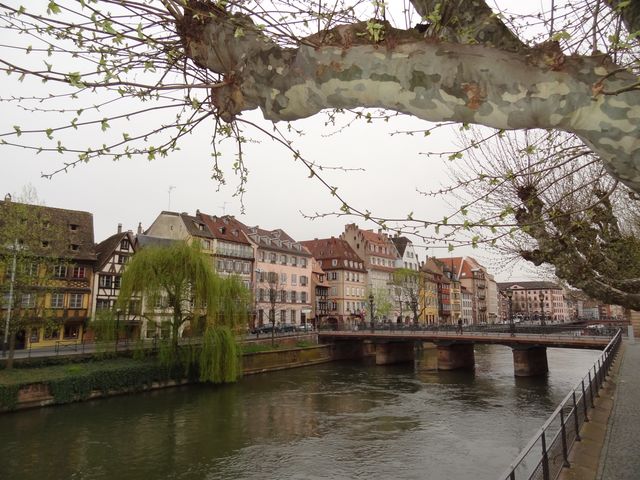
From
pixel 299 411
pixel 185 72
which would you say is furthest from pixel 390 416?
pixel 185 72

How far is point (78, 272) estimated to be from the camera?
38.8 m

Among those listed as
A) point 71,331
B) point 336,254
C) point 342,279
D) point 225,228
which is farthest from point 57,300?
point 336,254

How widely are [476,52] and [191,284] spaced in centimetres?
2997

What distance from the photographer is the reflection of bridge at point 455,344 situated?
3619 centimetres

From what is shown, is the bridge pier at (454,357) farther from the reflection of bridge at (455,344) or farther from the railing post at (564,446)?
the railing post at (564,446)

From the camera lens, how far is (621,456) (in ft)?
28.0

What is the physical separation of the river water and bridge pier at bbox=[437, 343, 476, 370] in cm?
998

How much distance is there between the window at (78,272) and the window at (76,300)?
1.41m

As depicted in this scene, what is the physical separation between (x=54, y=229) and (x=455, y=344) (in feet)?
100

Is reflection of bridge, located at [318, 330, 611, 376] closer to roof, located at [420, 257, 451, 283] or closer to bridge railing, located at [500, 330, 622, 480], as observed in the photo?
bridge railing, located at [500, 330, 622, 480]

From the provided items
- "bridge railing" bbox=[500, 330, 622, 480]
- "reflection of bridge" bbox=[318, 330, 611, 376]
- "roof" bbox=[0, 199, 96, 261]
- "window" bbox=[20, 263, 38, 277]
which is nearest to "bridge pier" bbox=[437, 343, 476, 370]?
"reflection of bridge" bbox=[318, 330, 611, 376]

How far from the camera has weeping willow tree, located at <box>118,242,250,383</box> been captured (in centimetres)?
2956

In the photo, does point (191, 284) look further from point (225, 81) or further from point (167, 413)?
point (225, 81)

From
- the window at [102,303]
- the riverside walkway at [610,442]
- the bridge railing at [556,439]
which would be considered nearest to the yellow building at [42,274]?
the window at [102,303]
